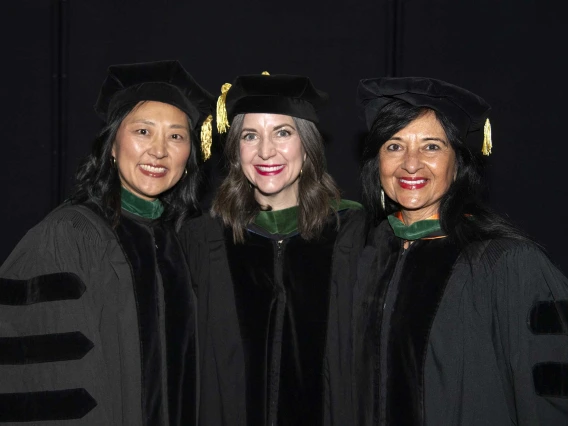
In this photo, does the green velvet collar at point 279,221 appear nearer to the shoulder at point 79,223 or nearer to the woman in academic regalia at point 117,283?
the woman in academic regalia at point 117,283

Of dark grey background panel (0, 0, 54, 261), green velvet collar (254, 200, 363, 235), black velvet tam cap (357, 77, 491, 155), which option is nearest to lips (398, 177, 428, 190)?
black velvet tam cap (357, 77, 491, 155)

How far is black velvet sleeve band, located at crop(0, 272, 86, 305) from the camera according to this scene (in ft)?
6.97

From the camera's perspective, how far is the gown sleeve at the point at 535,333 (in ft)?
6.67

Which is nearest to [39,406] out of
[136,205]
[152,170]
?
[136,205]

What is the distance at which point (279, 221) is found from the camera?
8.86 ft

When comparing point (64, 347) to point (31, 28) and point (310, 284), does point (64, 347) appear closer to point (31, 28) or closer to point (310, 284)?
point (310, 284)

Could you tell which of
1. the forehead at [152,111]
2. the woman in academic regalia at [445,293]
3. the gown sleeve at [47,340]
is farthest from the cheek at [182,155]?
the woman in academic regalia at [445,293]

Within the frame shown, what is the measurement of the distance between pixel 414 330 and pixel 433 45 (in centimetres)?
206

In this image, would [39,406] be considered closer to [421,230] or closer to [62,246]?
[62,246]

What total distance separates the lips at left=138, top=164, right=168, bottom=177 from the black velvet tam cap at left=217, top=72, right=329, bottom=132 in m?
0.33

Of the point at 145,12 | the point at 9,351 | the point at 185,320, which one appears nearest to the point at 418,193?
the point at 185,320

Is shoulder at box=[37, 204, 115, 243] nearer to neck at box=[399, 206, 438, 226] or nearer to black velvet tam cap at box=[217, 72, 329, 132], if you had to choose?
black velvet tam cap at box=[217, 72, 329, 132]

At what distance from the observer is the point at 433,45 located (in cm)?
363

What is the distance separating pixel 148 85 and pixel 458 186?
1.35m
